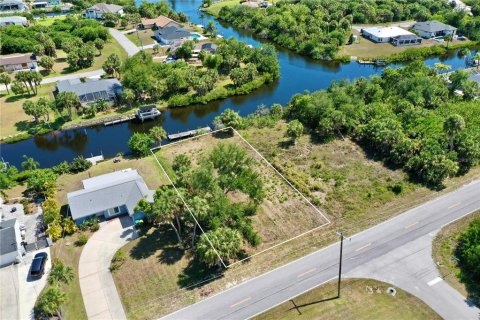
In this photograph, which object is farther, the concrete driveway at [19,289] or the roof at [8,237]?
the roof at [8,237]

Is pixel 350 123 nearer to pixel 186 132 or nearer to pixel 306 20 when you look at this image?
pixel 186 132

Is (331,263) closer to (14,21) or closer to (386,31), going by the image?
(386,31)

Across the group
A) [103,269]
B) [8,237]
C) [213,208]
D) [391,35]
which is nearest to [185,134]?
[213,208]

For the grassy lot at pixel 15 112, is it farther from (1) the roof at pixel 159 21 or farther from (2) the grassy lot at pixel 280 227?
(1) the roof at pixel 159 21

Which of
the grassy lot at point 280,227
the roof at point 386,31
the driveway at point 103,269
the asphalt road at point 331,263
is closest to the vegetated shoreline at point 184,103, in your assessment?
the grassy lot at point 280,227

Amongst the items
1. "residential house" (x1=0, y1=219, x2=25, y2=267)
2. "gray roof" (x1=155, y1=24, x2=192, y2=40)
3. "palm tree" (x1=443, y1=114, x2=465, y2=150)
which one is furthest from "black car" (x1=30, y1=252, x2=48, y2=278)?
"gray roof" (x1=155, y1=24, x2=192, y2=40)

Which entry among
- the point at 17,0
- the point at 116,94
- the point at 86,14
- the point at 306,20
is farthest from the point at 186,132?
the point at 17,0

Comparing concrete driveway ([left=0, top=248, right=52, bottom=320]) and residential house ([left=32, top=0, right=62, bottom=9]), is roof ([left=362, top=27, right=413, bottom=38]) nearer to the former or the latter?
concrete driveway ([left=0, top=248, right=52, bottom=320])
